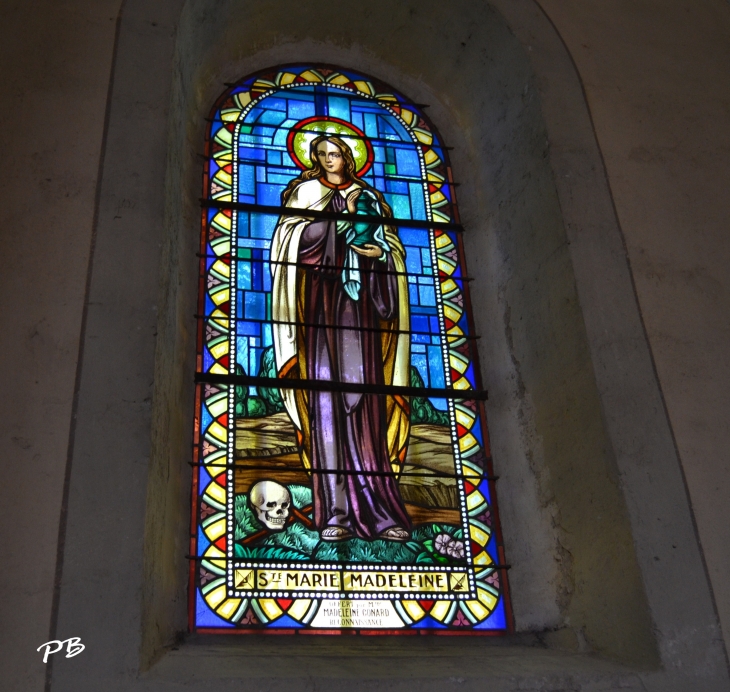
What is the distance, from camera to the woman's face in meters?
4.99

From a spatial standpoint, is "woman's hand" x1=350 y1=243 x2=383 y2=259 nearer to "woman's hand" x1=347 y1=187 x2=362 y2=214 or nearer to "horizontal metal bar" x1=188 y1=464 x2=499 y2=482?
"woman's hand" x1=347 y1=187 x2=362 y2=214

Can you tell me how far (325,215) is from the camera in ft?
15.6

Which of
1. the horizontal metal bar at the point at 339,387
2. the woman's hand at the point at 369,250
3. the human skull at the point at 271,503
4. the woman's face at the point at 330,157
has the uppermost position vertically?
the woman's face at the point at 330,157

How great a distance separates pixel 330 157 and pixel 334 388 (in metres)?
1.38

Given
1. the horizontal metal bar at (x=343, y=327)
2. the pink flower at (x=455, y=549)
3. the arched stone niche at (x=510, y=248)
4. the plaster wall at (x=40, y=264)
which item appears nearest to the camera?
the plaster wall at (x=40, y=264)

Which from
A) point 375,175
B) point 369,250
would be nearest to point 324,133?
point 375,175

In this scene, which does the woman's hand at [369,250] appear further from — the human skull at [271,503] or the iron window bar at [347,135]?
the human skull at [271,503]

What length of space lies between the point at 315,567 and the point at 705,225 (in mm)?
2276

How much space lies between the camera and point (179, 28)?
4.44 m

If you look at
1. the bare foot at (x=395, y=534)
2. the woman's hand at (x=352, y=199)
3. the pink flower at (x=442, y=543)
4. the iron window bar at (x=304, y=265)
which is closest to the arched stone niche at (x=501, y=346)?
the iron window bar at (x=304, y=265)

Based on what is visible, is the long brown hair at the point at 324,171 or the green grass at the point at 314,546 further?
the long brown hair at the point at 324,171

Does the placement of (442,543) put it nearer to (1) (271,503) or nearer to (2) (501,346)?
(1) (271,503)

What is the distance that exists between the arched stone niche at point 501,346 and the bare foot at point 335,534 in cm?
42

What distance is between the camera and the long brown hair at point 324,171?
16.0 feet
